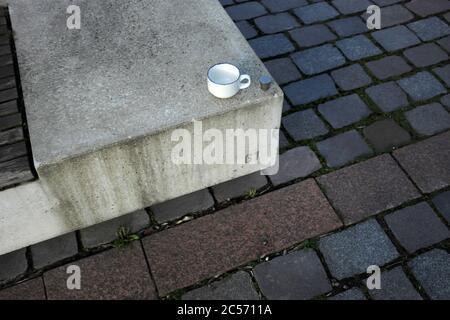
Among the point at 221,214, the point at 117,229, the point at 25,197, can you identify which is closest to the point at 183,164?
the point at 221,214

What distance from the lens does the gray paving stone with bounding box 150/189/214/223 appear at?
268 cm

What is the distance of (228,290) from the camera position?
235 centimetres

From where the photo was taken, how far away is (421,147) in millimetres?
2982

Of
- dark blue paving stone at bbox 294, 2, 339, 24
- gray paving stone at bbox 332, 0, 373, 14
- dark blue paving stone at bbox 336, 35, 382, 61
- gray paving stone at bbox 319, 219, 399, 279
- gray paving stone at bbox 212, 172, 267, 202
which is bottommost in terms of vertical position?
gray paving stone at bbox 319, 219, 399, 279

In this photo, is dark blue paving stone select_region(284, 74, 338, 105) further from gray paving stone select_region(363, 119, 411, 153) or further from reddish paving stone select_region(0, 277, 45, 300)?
reddish paving stone select_region(0, 277, 45, 300)

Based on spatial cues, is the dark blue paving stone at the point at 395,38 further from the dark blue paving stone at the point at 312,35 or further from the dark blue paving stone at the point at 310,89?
the dark blue paving stone at the point at 310,89

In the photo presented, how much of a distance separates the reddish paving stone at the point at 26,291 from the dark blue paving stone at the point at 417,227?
6.93 feet

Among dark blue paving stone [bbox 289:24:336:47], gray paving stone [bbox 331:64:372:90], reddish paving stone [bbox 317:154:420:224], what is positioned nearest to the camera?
reddish paving stone [bbox 317:154:420:224]

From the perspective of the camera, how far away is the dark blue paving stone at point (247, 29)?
387 cm

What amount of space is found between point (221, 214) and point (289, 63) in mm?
1605

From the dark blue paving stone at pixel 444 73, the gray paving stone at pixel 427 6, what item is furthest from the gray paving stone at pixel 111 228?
the gray paving stone at pixel 427 6

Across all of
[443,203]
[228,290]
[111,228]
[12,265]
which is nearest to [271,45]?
[443,203]

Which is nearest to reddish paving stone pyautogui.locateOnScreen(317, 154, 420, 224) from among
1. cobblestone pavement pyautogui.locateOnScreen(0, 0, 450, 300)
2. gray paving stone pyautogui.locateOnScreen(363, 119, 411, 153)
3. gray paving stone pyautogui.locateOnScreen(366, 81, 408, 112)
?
cobblestone pavement pyautogui.locateOnScreen(0, 0, 450, 300)

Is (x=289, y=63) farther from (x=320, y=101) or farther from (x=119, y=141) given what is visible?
(x=119, y=141)
